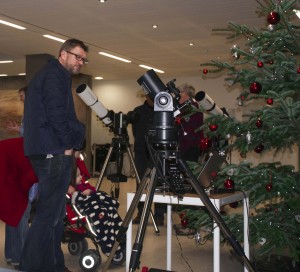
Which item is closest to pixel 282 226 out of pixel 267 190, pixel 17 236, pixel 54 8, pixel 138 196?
pixel 267 190

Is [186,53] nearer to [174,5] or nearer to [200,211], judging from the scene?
[174,5]

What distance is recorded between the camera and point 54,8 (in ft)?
22.4

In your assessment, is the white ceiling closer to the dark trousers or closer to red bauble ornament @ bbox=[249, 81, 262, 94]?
Result: red bauble ornament @ bbox=[249, 81, 262, 94]

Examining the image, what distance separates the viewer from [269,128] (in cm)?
322

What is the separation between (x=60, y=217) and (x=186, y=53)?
7.58m

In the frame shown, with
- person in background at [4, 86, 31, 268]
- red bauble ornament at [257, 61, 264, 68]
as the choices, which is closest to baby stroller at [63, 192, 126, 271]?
Result: person in background at [4, 86, 31, 268]

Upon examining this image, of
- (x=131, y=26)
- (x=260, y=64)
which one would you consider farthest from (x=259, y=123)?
(x=131, y=26)

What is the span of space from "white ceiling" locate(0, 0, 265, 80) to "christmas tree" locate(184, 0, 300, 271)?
3.46 metres

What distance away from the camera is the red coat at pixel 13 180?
11.2 ft

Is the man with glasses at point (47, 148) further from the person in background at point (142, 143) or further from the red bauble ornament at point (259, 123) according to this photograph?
the person in background at point (142, 143)

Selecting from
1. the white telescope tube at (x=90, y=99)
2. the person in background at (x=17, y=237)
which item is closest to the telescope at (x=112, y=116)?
the white telescope tube at (x=90, y=99)

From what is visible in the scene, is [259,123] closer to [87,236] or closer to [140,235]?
[140,235]

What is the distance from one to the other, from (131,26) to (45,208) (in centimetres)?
539

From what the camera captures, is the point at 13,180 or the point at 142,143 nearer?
the point at 13,180
